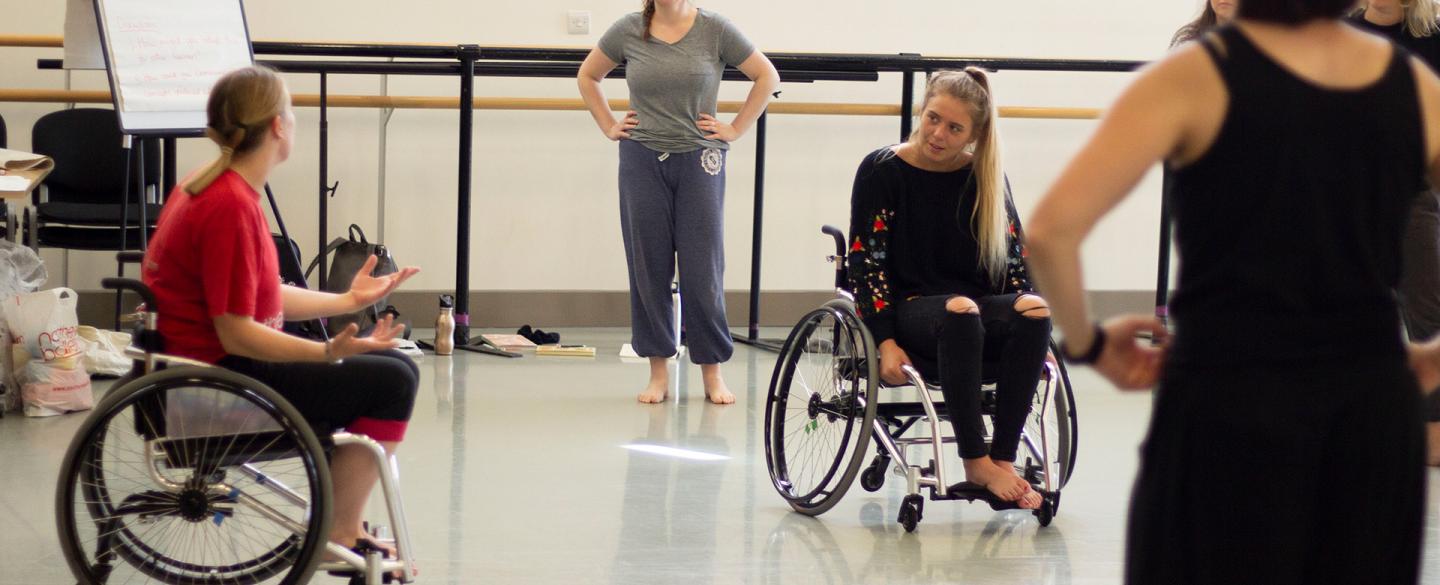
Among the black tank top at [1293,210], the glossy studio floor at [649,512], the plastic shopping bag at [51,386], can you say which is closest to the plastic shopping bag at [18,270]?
the plastic shopping bag at [51,386]

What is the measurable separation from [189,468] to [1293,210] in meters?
1.47

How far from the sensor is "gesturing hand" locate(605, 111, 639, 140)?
3.96 m

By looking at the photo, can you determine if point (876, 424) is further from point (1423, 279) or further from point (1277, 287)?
point (1277, 287)

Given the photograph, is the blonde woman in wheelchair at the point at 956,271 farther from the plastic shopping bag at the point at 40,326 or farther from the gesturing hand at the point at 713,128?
the plastic shopping bag at the point at 40,326

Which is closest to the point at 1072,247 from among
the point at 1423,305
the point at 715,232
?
the point at 1423,305

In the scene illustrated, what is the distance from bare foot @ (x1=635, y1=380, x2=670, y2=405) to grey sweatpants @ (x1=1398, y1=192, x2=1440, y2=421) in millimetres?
1866

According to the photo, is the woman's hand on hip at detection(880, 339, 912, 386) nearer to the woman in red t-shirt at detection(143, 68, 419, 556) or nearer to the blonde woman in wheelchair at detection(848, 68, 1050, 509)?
the blonde woman in wheelchair at detection(848, 68, 1050, 509)

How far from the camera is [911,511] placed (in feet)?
8.86

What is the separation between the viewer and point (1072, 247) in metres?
1.12

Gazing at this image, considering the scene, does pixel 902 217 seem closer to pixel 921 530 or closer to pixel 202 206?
pixel 921 530

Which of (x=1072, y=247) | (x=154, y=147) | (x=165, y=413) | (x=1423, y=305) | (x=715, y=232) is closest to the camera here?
(x=1072, y=247)

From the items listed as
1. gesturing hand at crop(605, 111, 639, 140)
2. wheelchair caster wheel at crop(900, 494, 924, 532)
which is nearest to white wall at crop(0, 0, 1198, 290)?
gesturing hand at crop(605, 111, 639, 140)

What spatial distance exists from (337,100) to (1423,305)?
11.9ft

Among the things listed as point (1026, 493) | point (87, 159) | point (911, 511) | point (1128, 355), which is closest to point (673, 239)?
point (911, 511)
